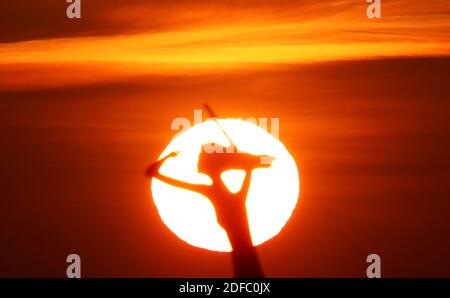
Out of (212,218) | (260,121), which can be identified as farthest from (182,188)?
(260,121)

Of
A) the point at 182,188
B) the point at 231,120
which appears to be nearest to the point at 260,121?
the point at 231,120

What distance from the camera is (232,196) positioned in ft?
47.9

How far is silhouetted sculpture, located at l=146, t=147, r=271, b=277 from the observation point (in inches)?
563

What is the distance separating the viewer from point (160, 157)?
1441 centimetres

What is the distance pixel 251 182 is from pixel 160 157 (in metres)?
1.08

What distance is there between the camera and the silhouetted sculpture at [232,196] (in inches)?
563
